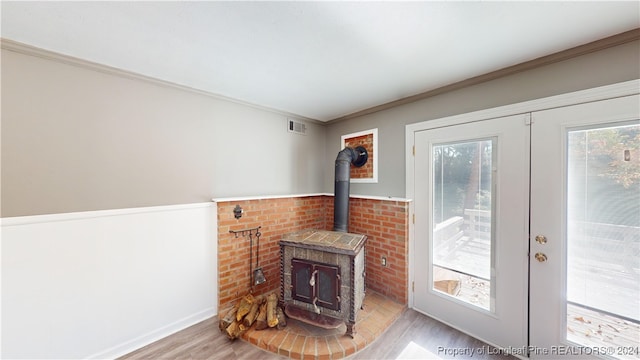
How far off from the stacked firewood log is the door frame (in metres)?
1.46

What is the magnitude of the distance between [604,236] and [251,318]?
2779 mm

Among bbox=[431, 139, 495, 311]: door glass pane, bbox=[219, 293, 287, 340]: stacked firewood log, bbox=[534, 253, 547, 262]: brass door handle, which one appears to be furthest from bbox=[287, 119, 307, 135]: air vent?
bbox=[534, 253, 547, 262]: brass door handle

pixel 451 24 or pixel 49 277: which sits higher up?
pixel 451 24

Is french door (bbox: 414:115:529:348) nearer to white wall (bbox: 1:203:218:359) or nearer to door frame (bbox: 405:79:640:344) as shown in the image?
door frame (bbox: 405:79:640:344)

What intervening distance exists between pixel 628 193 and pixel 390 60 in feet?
5.80

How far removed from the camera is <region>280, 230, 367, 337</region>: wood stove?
188cm

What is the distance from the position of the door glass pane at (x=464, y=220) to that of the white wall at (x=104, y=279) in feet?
7.77

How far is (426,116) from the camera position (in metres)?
2.25

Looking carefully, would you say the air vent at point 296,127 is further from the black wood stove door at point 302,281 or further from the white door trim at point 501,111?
the black wood stove door at point 302,281

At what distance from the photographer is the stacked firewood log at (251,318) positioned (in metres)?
1.91

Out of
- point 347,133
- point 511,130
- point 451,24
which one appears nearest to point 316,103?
point 347,133

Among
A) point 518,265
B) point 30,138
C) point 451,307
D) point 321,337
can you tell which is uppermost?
point 30,138

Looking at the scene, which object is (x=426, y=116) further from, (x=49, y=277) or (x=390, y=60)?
(x=49, y=277)

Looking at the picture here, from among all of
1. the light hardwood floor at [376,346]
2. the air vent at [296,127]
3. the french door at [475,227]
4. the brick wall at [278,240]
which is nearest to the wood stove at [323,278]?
the light hardwood floor at [376,346]
